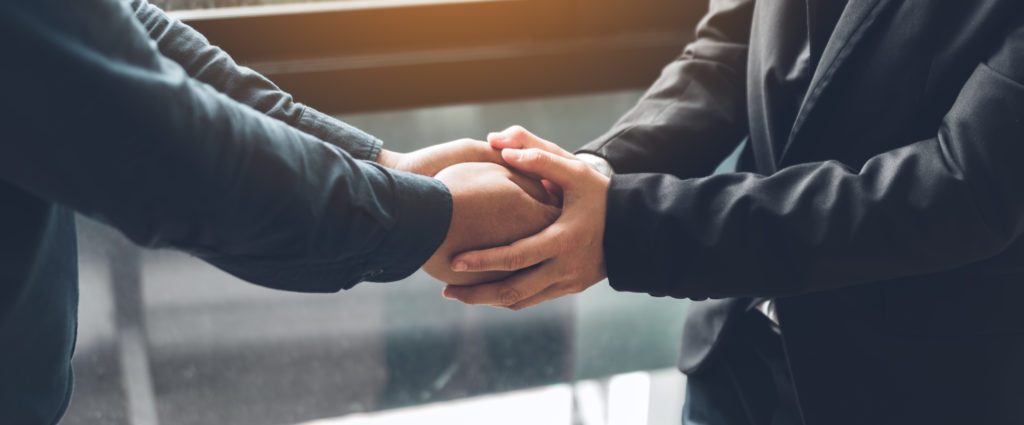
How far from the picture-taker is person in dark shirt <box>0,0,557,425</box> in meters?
0.53

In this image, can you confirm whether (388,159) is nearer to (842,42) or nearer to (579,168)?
(579,168)

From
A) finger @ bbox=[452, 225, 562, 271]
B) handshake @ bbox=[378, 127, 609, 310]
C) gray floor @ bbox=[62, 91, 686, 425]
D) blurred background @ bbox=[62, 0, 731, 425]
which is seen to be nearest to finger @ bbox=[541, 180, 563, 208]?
handshake @ bbox=[378, 127, 609, 310]

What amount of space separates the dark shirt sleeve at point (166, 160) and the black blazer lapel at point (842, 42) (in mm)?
479

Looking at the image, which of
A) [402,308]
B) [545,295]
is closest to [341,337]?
[402,308]

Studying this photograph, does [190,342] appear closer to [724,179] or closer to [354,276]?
[354,276]

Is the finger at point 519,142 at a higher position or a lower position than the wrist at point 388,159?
higher

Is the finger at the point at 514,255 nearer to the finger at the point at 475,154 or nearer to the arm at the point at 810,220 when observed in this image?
the arm at the point at 810,220

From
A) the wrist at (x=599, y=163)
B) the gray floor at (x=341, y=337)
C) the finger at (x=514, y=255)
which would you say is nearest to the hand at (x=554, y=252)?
the finger at (x=514, y=255)

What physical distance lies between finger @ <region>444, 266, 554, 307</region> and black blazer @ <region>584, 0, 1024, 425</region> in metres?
0.09

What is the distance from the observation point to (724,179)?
860 millimetres

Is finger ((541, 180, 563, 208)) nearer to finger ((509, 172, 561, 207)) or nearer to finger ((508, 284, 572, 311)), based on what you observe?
finger ((509, 172, 561, 207))

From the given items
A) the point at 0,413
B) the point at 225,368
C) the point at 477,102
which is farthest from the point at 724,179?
the point at 225,368

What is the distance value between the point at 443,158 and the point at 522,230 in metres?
0.16

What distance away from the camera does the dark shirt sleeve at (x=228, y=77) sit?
3.06 ft
